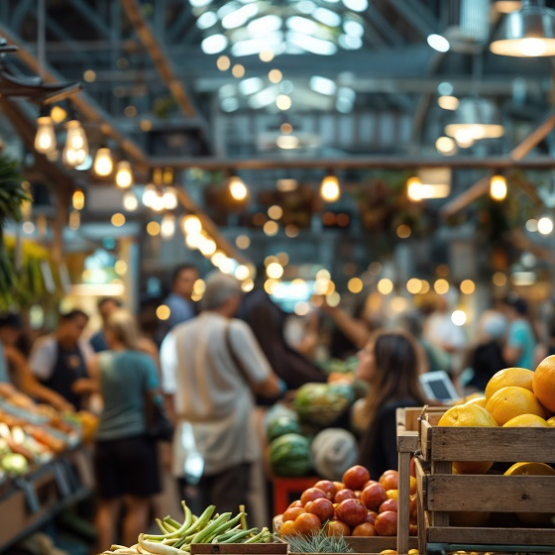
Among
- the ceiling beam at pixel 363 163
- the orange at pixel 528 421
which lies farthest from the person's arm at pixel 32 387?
the orange at pixel 528 421

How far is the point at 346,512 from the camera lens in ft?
11.1

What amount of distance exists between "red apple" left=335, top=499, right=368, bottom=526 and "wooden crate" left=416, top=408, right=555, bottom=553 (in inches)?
26.2

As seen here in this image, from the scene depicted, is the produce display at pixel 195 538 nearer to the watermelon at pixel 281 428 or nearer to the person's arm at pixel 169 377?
the watermelon at pixel 281 428

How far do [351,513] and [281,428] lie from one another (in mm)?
3494

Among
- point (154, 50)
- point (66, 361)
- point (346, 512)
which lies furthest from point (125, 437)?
point (346, 512)

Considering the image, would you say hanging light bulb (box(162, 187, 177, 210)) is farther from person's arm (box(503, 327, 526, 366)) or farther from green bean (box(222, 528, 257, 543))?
green bean (box(222, 528, 257, 543))

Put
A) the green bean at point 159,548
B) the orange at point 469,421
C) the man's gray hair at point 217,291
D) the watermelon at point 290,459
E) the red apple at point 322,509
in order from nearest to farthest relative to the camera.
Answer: the orange at point 469,421, the green bean at point 159,548, the red apple at point 322,509, the watermelon at point 290,459, the man's gray hair at point 217,291

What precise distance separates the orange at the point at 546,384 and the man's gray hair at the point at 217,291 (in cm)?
386

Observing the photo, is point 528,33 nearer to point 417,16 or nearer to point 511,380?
point 511,380

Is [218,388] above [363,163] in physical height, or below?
below

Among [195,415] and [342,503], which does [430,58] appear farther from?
[342,503]

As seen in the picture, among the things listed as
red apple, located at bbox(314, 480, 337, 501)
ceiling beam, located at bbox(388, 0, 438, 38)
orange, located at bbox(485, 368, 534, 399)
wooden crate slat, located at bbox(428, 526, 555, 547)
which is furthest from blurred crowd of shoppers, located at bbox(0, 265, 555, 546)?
ceiling beam, located at bbox(388, 0, 438, 38)

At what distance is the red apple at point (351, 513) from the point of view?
11.1 feet

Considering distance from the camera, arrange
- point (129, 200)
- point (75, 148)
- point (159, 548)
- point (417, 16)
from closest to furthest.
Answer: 1. point (159, 548)
2. point (75, 148)
3. point (129, 200)
4. point (417, 16)
